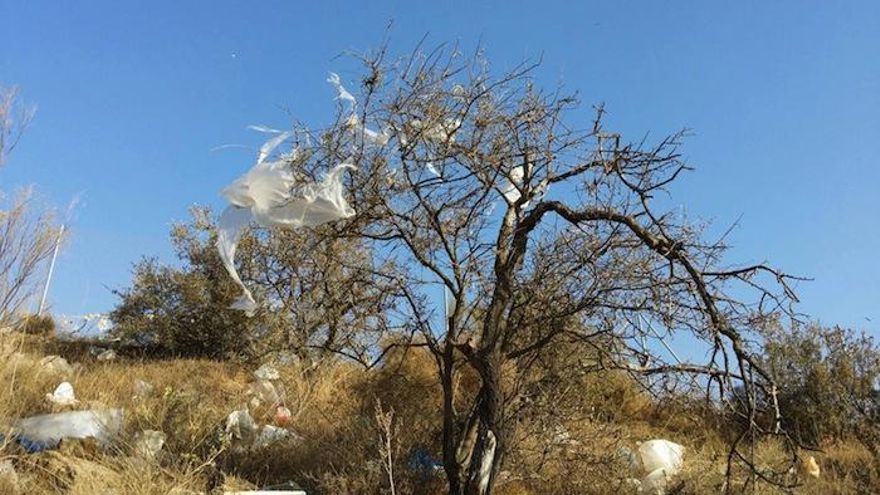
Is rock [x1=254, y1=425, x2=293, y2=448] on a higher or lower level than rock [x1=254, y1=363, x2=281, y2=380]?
lower

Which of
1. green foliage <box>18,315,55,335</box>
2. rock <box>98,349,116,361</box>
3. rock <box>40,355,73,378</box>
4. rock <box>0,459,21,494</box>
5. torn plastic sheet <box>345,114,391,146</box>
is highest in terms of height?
torn plastic sheet <box>345,114,391,146</box>

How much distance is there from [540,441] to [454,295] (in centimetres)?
140

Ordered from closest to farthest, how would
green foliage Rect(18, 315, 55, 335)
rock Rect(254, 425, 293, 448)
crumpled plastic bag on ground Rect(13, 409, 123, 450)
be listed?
crumpled plastic bag on ground Rect(13, 409, 123, 450)
rock Rect(254, 425, 293, 448)
green foliage Rect(18, 315, 55, 335)

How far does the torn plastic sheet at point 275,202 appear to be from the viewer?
4.66 m

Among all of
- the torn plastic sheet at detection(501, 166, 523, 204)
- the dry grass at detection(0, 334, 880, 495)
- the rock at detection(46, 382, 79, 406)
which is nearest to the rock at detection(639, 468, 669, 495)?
the dry grass at detection(0, 334, 880, 495)

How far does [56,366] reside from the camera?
9031 millimetres

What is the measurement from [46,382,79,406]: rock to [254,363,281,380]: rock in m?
2.14

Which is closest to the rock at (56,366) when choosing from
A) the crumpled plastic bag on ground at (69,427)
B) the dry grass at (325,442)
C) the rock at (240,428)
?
the dry grass at (325,442)

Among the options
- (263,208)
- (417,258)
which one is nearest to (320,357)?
(417,258)

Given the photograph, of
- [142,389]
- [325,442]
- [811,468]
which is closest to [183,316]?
[142,389]

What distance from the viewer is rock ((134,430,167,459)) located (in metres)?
5.44

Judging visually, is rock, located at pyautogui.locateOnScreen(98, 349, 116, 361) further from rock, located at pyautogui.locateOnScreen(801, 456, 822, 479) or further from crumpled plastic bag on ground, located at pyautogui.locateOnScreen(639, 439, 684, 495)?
rock, located at pyautogui.locateOnScreen(801, 456, 822, 479)

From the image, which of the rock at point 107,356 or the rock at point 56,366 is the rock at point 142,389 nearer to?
the rock at point 56,366

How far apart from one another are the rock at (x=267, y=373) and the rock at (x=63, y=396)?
2.14m
